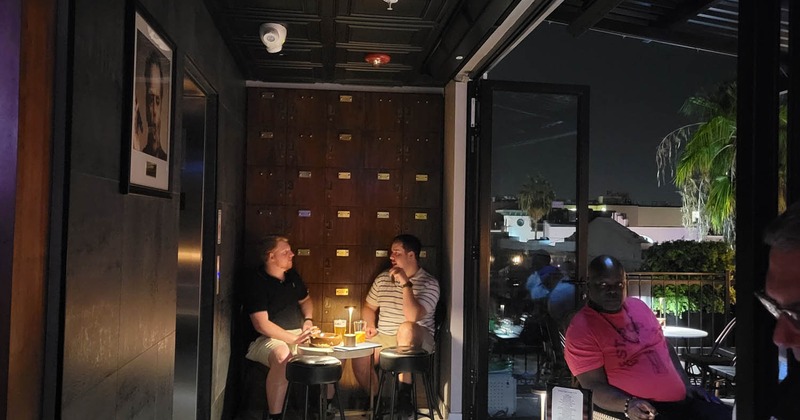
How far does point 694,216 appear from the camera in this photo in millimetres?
6836

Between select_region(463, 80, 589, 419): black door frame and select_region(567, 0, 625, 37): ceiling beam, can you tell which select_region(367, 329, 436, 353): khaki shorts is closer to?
select_region(463, 80, 589, 419): black door frame

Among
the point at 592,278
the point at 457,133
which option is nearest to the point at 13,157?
the point at 592,278

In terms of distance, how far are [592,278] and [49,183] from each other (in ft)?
7.67

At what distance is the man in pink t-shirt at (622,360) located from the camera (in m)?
2.57

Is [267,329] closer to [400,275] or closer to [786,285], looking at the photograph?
[400,275]

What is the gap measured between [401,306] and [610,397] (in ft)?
7.34

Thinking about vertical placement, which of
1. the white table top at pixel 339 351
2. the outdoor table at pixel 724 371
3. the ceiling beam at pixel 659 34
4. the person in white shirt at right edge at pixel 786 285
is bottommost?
the outdoor table at pixel 724 371

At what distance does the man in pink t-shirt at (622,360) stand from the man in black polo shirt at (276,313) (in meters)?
2.10

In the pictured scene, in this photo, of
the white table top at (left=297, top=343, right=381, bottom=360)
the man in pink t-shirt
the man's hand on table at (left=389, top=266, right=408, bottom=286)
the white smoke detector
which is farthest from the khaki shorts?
the white smoke detector

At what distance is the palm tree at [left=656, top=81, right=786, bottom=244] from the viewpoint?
565cm

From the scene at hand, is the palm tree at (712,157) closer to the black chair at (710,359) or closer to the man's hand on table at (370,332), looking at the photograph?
the black chair at (710,359)

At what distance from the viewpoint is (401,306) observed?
4520 millimetres

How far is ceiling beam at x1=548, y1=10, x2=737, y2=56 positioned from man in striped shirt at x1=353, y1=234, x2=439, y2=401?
215 centimetres

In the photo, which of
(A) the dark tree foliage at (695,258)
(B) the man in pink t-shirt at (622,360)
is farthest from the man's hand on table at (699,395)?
(A) the dark tree foliage at (695,258)
